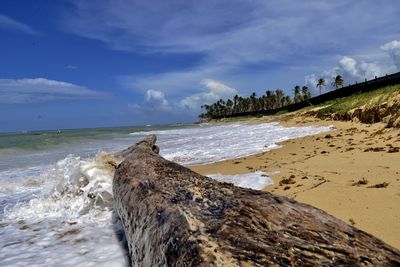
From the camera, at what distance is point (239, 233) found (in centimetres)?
202

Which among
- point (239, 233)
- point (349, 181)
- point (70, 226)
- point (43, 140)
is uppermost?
point (239, 233)

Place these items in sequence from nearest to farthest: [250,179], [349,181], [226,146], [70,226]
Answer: [70,226] < [349,181] < [250,179] < [226,146]

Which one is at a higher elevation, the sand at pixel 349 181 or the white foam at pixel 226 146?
the sand at pixel 349 181

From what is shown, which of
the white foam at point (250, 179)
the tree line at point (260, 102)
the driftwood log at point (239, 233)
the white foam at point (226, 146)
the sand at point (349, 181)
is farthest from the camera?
the tree line at point (260, 102)

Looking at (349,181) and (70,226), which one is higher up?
(349,181)

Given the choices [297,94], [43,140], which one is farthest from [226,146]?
[297,94]

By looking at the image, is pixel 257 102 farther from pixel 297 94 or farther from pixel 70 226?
pixel 70 226

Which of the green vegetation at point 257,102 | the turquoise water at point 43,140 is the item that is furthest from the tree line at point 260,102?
the turquoise water at point 43,140

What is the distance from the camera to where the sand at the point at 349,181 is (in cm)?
355

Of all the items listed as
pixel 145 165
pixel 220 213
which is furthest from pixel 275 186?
pixel 220 213

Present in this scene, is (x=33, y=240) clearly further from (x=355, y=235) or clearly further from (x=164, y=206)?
(x=355, y=235)

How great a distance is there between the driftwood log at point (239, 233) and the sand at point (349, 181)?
4.19ft

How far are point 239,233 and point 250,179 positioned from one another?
166 inches

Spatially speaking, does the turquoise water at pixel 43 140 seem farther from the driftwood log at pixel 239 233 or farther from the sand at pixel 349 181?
the driftwood log at pixel 239 233
